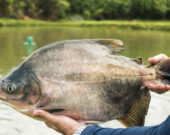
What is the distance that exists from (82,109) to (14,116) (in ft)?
13.0

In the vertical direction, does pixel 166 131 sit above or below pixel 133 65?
below

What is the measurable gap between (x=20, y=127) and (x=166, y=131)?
387 centimetres

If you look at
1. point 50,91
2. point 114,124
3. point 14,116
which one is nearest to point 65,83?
point 50,91

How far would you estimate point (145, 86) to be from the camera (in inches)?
72.9

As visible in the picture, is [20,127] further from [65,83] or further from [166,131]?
[166,131]

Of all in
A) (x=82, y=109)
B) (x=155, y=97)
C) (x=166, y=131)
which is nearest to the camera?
(x=166, y=131)

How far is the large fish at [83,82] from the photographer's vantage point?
172 centimetres

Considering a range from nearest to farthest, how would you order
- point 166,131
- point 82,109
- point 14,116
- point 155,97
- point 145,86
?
point 166,131, point 82,109, point 145,86, point 14,116, point 155,97

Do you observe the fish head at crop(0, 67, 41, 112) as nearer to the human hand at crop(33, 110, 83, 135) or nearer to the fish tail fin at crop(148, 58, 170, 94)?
the human hand at crop(33, 110, 83, 135)

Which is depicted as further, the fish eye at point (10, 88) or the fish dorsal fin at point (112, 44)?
the fish dorsal fin at point (112, 44)

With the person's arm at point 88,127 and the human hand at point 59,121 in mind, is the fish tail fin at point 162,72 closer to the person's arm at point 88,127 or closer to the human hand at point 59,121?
the person's arm at point 88,127

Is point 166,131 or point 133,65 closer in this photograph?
point 166,131

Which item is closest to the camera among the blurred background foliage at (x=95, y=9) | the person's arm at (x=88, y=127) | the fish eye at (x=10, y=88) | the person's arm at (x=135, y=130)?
the person's arm at (x=135, y=130)

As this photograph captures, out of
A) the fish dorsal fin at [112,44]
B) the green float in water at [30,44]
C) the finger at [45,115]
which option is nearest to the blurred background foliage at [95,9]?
the green float in water at [30,44]
